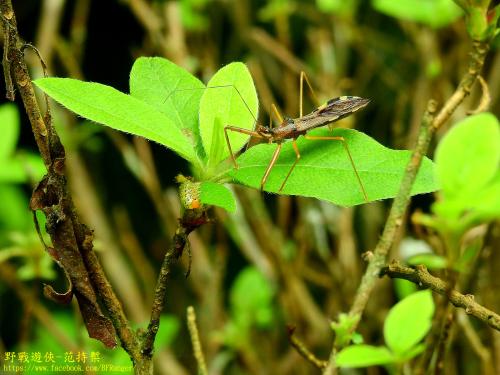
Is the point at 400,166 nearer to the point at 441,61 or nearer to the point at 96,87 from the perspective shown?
the point at 96,87

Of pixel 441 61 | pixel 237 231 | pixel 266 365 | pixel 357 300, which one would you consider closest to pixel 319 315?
pixel 266 365

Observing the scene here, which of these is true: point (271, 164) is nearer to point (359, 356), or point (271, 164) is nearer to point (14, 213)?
point (359, 356)

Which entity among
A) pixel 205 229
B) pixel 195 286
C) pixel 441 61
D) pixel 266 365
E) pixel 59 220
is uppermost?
pixel 59 220

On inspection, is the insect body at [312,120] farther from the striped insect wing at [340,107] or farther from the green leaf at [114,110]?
the green leaf at [114,110]

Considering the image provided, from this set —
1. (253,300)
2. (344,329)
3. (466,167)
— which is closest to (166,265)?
(344,329)

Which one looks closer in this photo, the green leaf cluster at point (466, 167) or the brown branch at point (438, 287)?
the green leaf cluster at point (466, 167)

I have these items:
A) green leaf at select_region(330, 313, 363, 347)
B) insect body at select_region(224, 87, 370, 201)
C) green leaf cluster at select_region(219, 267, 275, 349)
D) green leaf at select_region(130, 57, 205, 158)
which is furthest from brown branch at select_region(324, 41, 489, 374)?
green leaf cluster at select_region(219, 267, 275, 349)

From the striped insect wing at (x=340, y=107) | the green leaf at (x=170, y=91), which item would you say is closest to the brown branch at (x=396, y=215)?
the green leaf at (x=170, y=91)
